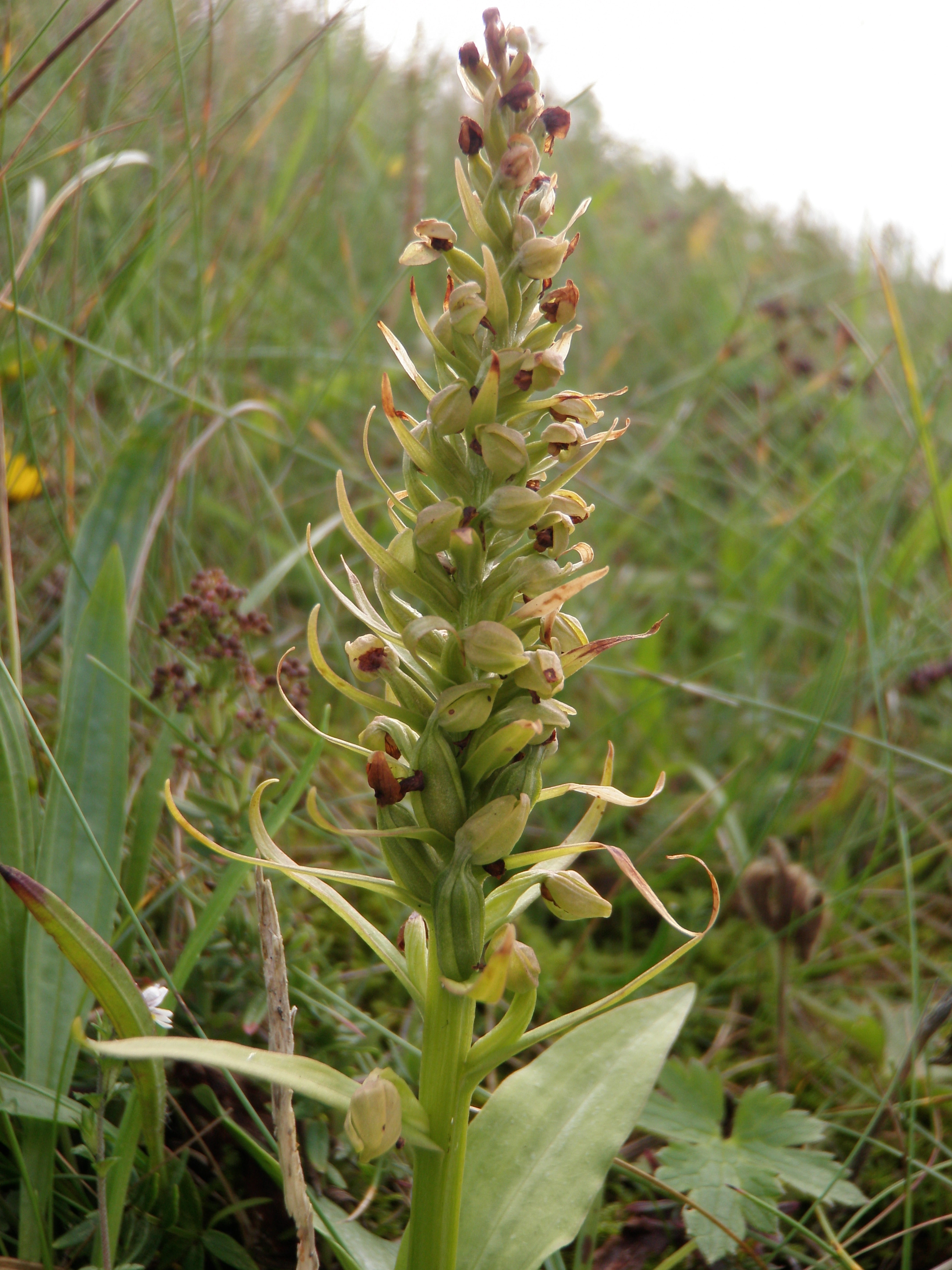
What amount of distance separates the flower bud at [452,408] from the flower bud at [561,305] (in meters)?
0.11

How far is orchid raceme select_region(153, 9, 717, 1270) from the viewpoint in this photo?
1007 millimetres

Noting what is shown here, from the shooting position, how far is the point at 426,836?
3.49 feet

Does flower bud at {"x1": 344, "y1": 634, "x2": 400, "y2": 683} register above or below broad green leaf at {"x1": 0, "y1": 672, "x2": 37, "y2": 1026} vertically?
above

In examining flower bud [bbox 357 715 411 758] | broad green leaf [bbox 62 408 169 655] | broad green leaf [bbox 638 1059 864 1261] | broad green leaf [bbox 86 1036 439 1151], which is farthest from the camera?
broad green leaf [bbox 62 408 169 655]

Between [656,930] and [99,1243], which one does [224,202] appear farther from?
[99,1243]

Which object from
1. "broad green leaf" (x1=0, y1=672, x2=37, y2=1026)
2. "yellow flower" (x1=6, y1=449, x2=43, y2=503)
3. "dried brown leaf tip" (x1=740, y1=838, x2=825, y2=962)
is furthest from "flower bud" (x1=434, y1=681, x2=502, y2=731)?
"yellow flower" (x1=6, y1=449, x2=43, y2=503)

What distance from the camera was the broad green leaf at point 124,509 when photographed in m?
1.77

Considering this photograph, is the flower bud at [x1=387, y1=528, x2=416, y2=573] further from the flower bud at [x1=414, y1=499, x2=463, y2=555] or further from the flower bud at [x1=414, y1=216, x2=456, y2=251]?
the flower bud at [x1=414, y1=216, x2=456, y2=251]

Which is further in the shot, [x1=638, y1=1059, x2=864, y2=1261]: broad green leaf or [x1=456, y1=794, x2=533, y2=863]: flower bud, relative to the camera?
[x1=638, y1=1059, x2=864, y2=1261]: broad green leaf

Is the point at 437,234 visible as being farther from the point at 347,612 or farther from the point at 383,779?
the point at 347,612

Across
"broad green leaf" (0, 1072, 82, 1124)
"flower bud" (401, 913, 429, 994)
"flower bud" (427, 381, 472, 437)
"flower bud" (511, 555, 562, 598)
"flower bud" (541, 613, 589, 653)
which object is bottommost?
"broad green leaf" (0, 1072, 82, 1124)

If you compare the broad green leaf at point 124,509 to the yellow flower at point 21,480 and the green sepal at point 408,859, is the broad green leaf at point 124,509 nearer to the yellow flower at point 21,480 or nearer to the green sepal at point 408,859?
the yellow flower at point 21,480

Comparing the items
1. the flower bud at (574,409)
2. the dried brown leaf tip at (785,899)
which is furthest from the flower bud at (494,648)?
the dried brown leaf tip at (785,899)

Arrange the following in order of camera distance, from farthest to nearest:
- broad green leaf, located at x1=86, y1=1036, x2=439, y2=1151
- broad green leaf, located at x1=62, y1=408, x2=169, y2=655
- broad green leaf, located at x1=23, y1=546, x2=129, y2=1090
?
broad green leaf, located at x1=62, y1=408, x2=169, y2=655 < broad green leaf, located at x1=23, y1=546, x2=129, y2=1090 < broad green leaf, located at x1=86, y1=1036, x2=439, y2=1151
